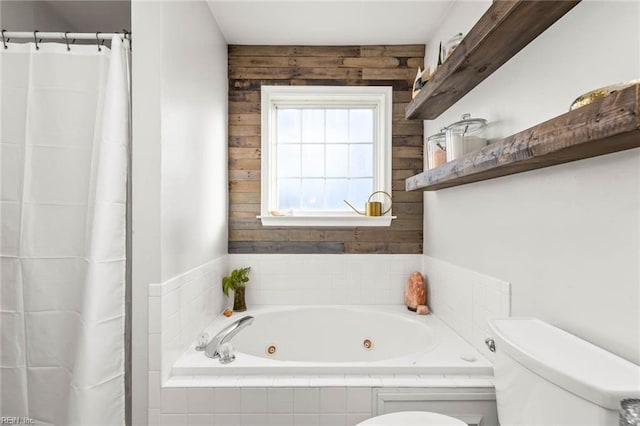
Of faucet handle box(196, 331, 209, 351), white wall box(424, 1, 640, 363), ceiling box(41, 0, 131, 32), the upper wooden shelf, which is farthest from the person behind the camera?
ceiling box(41, 0, 131, 32)

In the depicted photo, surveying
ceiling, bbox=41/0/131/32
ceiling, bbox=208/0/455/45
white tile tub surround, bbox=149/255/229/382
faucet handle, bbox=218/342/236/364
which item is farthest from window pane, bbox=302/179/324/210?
ceiling, bbox=41/0/131/32

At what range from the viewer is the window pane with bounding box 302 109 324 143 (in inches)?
101

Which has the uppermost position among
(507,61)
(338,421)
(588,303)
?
(507,61)

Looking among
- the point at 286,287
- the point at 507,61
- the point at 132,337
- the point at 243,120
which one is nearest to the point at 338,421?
the point at 132,337

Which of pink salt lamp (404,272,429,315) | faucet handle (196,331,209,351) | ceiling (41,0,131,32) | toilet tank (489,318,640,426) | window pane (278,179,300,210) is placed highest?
ceiling (41,0,131,32)

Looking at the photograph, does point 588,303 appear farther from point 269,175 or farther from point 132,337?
point 269,175

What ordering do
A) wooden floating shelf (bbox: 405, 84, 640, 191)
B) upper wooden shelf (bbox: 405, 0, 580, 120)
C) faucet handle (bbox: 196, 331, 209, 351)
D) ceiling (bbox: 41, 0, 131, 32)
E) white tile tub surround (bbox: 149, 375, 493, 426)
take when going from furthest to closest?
ceiling (bbox: 41, 0, 131, 32) < faucet handle (bbox: 196, 331, 209, 351) < white tile tub surround (bbox: 149, 375, 493, 426) < upper wooden shelf (bbox: 405, 0, 580, 120) < wooden floating shelf (bbox: 405, 84, 640, 191)

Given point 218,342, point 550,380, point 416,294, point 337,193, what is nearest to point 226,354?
point 218,342

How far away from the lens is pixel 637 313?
826 millimetres

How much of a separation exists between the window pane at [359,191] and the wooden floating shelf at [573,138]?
1276 millimetres

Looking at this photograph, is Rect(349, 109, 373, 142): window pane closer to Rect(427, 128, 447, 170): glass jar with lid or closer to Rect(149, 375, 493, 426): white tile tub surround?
Rect(427, 128, 447, 170): glass jar with lid

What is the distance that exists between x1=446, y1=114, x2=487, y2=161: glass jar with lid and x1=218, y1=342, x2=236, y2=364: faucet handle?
1.30 metres

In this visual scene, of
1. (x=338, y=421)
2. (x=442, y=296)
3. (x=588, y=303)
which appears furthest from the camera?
(x=442, y=296)

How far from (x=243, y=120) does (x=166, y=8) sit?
40.2 inches
